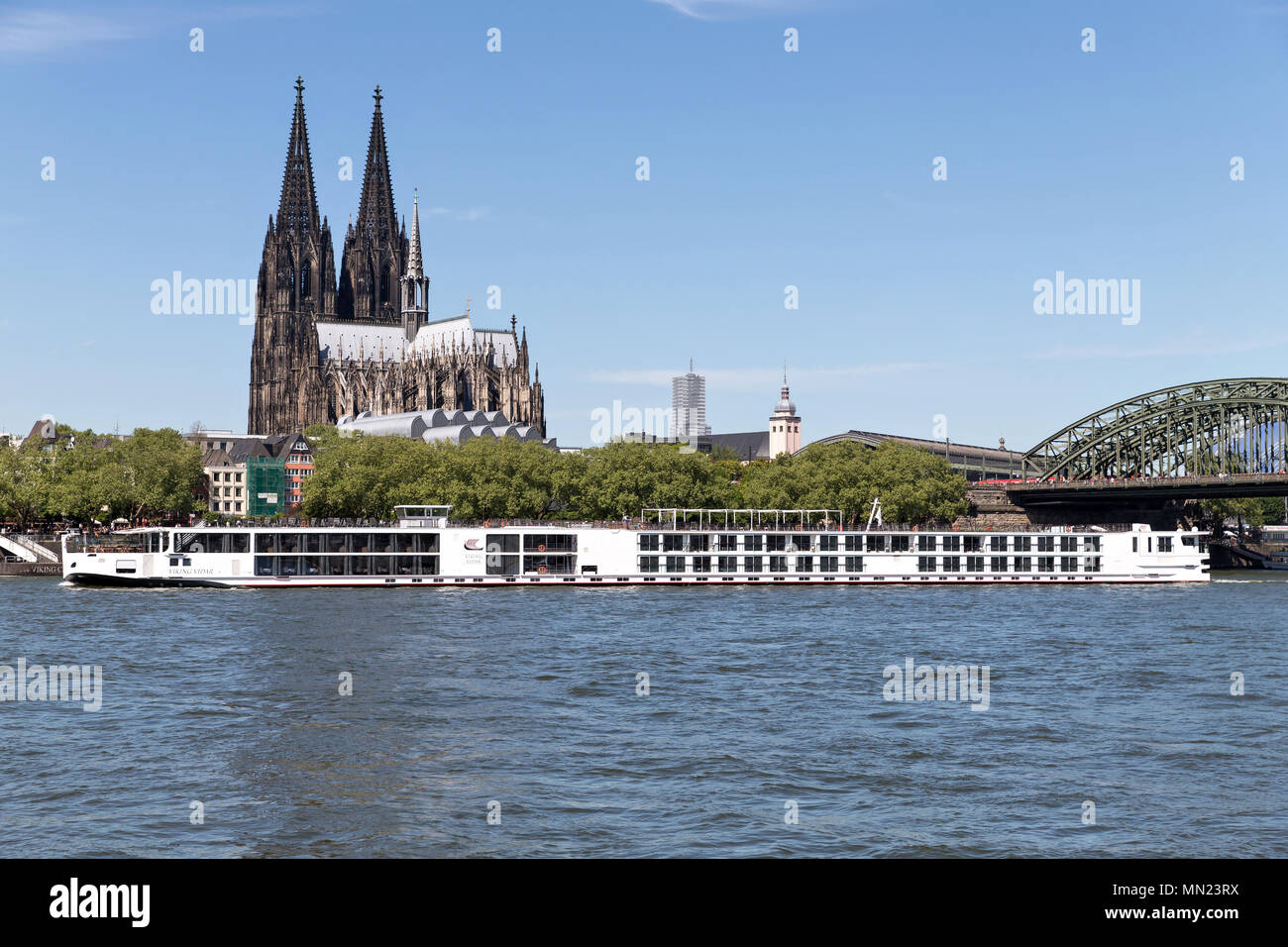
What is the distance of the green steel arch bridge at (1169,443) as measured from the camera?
403 feet

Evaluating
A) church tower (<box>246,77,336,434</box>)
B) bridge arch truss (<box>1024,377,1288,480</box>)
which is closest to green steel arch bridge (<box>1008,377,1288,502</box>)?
bridge arch truss (<box>1024,377,1288,480</box>)

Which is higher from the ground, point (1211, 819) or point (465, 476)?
point (465, 476)

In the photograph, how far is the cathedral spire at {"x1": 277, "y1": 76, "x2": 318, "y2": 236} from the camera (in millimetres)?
193675

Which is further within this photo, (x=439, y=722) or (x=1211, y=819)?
(x=439, y=722)

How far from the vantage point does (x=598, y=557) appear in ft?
262

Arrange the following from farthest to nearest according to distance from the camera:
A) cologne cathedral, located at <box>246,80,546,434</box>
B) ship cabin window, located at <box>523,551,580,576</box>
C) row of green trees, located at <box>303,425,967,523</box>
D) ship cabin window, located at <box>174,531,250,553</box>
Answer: cologne cathedral, located at <box>246,80,546,434</box>
row of green trees, located at <box>303,425,967,523</box>
ship cabin window, located at <box>523,551,580,576</box>
ship cabin window, located at <box>174,531,250,553</box>

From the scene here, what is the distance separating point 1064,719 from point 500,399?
160143mm

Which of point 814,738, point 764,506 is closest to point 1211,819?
point 814,738

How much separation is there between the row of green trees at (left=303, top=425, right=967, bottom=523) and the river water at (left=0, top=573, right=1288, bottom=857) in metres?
54.9

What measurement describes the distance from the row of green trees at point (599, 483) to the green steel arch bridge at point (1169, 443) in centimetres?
1335

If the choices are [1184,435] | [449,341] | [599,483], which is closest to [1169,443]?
[1184,435]

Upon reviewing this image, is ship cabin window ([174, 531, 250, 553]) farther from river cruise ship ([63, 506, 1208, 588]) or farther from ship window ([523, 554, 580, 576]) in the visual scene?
ship window ([523, 554, 580, 576])
